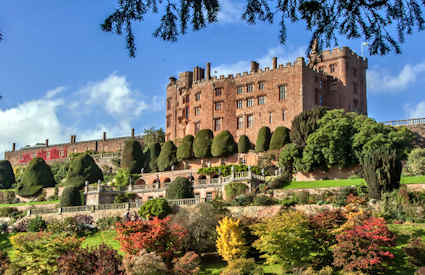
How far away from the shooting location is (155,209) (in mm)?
42625

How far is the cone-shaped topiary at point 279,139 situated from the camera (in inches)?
2292

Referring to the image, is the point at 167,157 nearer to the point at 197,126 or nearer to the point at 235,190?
the point at 197,126

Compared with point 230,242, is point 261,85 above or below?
above

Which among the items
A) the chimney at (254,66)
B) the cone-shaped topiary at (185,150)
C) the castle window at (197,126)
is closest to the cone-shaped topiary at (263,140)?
the chimney at (254,66)

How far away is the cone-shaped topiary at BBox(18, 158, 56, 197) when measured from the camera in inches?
2630

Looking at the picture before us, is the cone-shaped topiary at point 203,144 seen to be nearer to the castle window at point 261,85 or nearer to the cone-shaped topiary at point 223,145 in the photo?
the cone-shaped topiary at point 223,145

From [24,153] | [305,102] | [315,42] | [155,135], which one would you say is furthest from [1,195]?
[315,42]

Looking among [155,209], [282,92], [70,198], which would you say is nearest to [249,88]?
[282,92]

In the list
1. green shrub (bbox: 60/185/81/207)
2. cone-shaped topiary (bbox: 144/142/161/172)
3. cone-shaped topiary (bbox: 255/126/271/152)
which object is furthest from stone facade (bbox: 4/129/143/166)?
green shrub (bbox: 60/185/81/207)

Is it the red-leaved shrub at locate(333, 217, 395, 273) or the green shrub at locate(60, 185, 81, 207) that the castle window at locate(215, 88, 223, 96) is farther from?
the red-leaved shrub at locate(333, 217, 395, 273)

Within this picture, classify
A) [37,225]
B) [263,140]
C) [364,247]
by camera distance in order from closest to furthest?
1. [364,247]
2. [37,225]
3. [263,140]

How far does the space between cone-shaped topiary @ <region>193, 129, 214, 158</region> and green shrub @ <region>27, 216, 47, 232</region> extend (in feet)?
71.5

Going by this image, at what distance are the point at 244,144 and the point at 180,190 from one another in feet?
55.3

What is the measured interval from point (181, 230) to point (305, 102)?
106 ft
